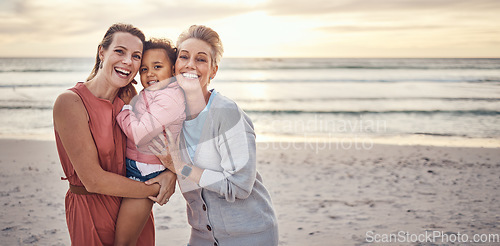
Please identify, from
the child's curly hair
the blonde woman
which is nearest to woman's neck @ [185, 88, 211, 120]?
the blonde woman

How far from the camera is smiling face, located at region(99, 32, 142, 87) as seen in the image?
2695mm

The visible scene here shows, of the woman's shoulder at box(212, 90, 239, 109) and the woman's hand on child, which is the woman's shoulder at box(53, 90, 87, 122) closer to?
the woman's hand on child

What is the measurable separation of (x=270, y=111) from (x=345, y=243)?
37.3ft

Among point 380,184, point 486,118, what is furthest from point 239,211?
point 486,118

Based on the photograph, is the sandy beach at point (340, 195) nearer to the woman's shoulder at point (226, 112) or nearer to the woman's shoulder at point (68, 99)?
the woman's shoulder at point (226, 112)

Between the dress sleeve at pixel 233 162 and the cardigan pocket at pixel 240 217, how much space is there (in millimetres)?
116

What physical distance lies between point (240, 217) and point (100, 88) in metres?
1.21

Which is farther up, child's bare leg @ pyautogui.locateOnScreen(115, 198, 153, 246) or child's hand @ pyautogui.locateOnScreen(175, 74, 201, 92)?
child's hand @ pyautogui.locateOnScreen(175, 74, 201, 92)

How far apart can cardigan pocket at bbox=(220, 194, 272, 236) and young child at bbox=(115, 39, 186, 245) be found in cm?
51

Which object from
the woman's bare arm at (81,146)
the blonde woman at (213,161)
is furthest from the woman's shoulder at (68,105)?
the blonde woman at (213,161)

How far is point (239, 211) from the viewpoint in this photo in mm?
2662

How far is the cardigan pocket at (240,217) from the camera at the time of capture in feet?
8.70

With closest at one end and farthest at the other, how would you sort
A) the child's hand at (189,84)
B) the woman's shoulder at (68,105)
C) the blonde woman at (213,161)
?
the woman's shoulder at (68,105)
the blonde woman at (213,161)
the child's hand at (189,84)

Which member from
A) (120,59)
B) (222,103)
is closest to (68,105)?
(120,59)
